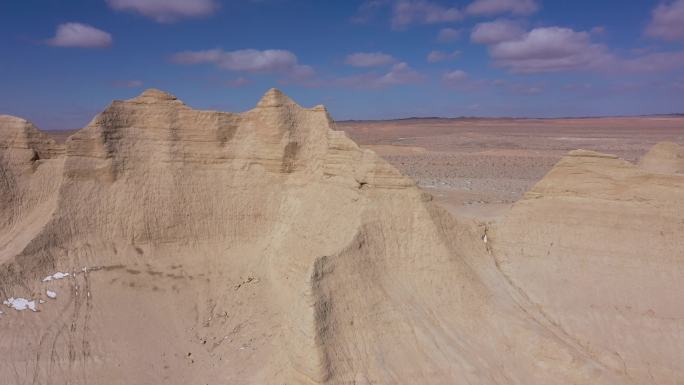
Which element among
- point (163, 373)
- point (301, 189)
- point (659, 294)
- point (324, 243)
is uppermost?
point (301, 189)

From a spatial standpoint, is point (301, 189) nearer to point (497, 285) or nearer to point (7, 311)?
point (497, 285)

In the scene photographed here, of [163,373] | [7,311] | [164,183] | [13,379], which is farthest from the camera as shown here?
[164,183]

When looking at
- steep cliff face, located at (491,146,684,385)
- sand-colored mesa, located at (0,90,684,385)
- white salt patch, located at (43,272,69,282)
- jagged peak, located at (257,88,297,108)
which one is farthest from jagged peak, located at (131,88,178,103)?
steep cliff face, located at (491,146,684,385)

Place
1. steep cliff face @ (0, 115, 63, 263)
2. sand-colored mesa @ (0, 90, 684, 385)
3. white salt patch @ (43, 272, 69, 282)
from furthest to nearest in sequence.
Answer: steep cliff face @ (0, 115, 63, 263) → white salt patch @ (43, 272, 69, 282) → sand-colored mesa @ (0, 90, 684, 385)

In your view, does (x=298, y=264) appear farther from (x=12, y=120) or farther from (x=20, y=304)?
(x=12, y=120)

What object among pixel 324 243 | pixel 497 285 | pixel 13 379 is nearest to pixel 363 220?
pixel 324 243

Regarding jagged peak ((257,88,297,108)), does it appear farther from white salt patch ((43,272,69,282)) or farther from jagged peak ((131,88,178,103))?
white salt patch ((43,272,69,282))

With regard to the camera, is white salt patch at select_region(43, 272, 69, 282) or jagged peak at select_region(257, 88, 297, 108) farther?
jagged peak at select_region(257, 88, 297, 108)
